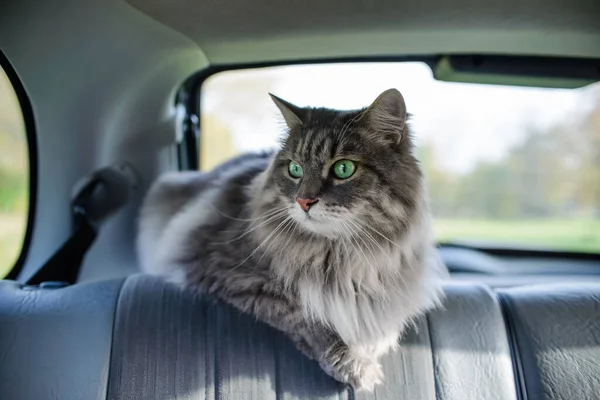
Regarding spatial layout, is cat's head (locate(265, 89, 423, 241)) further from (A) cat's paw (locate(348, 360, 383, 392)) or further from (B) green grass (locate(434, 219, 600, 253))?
(B) green grass (locate(434, 219, 600, 253))

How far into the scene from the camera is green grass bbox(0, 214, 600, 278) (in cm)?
247

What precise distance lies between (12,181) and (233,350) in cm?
124

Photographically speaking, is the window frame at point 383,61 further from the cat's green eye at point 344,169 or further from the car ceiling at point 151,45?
the cat's green eye at point 344,169

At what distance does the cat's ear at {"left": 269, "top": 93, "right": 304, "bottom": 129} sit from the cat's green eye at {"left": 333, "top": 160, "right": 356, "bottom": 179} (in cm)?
26

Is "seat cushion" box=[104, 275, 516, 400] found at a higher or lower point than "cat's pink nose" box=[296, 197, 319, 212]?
lower

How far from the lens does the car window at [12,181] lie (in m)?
1.88

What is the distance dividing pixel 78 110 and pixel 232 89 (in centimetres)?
75

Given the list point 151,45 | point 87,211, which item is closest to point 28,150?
point 87,211

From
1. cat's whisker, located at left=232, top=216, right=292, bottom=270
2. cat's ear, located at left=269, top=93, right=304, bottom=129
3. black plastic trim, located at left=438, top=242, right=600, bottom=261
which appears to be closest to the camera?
cat's whisker, located at left=232, top=216, right=292, bottom=270

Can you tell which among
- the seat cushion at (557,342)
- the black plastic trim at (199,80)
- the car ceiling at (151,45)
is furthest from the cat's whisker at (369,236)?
the black plastic trim at (199,80)

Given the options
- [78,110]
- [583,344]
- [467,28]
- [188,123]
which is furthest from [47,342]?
[467,28]

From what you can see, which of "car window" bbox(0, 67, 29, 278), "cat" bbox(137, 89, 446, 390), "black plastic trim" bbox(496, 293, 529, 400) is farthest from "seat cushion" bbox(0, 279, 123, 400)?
"black plastic trim" bbox(496, 293, 529, 400)

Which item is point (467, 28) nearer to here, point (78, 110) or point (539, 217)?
point (539, 217)

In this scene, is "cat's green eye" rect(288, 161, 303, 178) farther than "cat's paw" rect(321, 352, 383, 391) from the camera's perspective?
Yes
